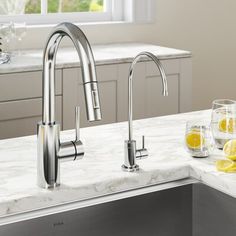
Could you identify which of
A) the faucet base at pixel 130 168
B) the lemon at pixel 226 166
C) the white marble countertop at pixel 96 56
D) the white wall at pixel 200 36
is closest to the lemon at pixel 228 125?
the lemon at pixel 226 166

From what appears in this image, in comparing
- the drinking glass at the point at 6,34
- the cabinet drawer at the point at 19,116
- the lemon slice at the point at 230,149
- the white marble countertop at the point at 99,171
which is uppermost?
the drinking glass at the point at 6,34

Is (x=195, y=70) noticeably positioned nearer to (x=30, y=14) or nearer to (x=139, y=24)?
(x=139, y=24)

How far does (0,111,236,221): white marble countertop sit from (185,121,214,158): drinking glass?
25 mm

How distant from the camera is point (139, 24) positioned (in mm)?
4559

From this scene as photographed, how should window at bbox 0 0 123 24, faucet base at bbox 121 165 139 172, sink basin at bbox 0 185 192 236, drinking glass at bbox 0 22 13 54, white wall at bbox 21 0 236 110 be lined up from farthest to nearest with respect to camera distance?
white wall at bbox 21 0 236 110 → window at bbox 0 0 123 24 → drinking glass at bbox 0 22 13 54 → faucet base at bbox 121 165 139 172 → sink basin at bbox 0 185 192 236

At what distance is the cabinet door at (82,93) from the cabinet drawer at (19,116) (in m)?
0.07

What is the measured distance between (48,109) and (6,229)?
0.30 metres

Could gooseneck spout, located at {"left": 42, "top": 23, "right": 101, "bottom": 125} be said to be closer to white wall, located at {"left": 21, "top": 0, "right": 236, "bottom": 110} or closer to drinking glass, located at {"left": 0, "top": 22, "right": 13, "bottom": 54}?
drinking glass, located at {"left": 0, "top": 22, "right": 13, "bottom": 54}

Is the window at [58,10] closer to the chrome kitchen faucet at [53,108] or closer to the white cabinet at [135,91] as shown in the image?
the white cabinet at [135,91]

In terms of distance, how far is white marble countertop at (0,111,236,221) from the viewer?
60.2 inches

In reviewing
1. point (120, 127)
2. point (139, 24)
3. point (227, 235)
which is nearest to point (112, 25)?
point (139, 24)

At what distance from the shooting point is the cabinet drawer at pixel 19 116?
3438mm

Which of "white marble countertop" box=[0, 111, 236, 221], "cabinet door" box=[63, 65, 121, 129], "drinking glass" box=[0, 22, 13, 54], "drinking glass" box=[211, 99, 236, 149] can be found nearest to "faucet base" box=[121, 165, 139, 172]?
"white marble countertop" box=[0, 111, 236, 221]

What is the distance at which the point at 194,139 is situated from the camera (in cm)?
181
